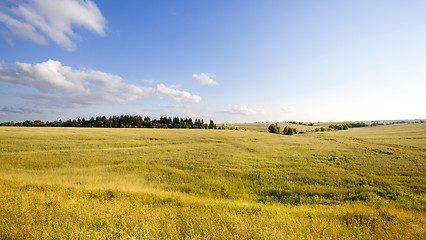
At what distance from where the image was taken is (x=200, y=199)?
8.47 metres

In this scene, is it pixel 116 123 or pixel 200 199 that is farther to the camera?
pixel 116 123

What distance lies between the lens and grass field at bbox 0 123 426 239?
4590mm

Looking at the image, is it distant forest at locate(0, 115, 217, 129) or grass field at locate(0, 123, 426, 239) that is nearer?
grass field at locate(0, 123, 426, 239)

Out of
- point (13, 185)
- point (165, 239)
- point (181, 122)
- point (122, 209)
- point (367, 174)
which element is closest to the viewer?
point (165, 239)

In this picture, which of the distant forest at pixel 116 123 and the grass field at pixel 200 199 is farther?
the distant forest at pixel 116 123

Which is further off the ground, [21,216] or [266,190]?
[21,216]

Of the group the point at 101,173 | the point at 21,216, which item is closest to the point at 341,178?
the point at 21,216

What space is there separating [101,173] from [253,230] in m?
15.6

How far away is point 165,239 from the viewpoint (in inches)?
167

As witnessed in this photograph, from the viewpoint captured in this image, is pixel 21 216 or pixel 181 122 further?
pixel 181 122

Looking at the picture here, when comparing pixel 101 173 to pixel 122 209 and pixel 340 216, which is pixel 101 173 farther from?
pixel 340 216

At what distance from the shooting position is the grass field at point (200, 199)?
4.59 m

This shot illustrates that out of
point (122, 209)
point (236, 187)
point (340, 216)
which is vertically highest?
point (122, 209)

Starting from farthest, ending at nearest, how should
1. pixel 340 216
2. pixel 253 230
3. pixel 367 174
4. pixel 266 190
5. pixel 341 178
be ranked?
pixel 367 174, pixel 341 178, pixel 266 190, pixel 340 216, pixel 253 230
